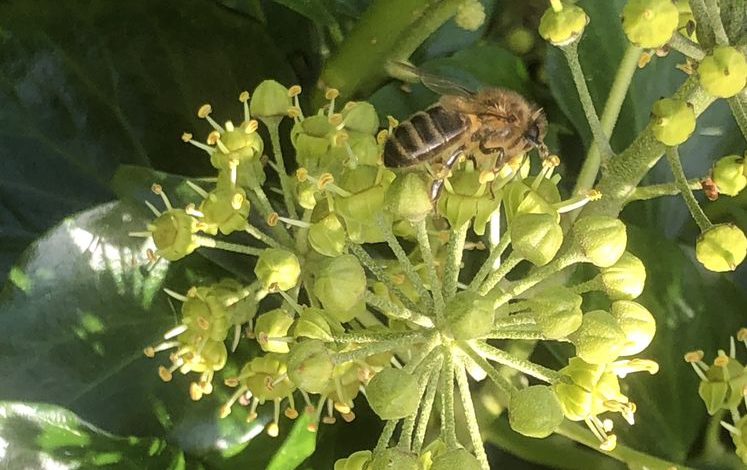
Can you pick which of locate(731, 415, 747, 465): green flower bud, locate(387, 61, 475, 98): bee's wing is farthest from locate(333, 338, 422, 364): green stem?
locate(731, 415, 747, 465): green flower bud

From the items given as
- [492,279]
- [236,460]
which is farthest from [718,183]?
[236,460]

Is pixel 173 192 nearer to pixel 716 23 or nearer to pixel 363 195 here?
pixel 363 195

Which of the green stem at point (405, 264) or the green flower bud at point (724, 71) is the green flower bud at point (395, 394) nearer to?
the green stem at point (405, 264)

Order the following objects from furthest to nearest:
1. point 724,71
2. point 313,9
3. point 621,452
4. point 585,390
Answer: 1. point 313,9
2. point 621,452
3. point 585,390
4. point 724,71

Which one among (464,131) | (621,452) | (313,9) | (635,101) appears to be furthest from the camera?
(635,101)

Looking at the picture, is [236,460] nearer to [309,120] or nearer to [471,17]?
[309,120]

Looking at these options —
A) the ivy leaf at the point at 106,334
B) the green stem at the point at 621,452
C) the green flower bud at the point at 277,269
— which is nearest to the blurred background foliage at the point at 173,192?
the ivy leaf at the point at 106,334

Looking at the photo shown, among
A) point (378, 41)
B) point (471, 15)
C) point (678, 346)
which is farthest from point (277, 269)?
point (678, 346)
